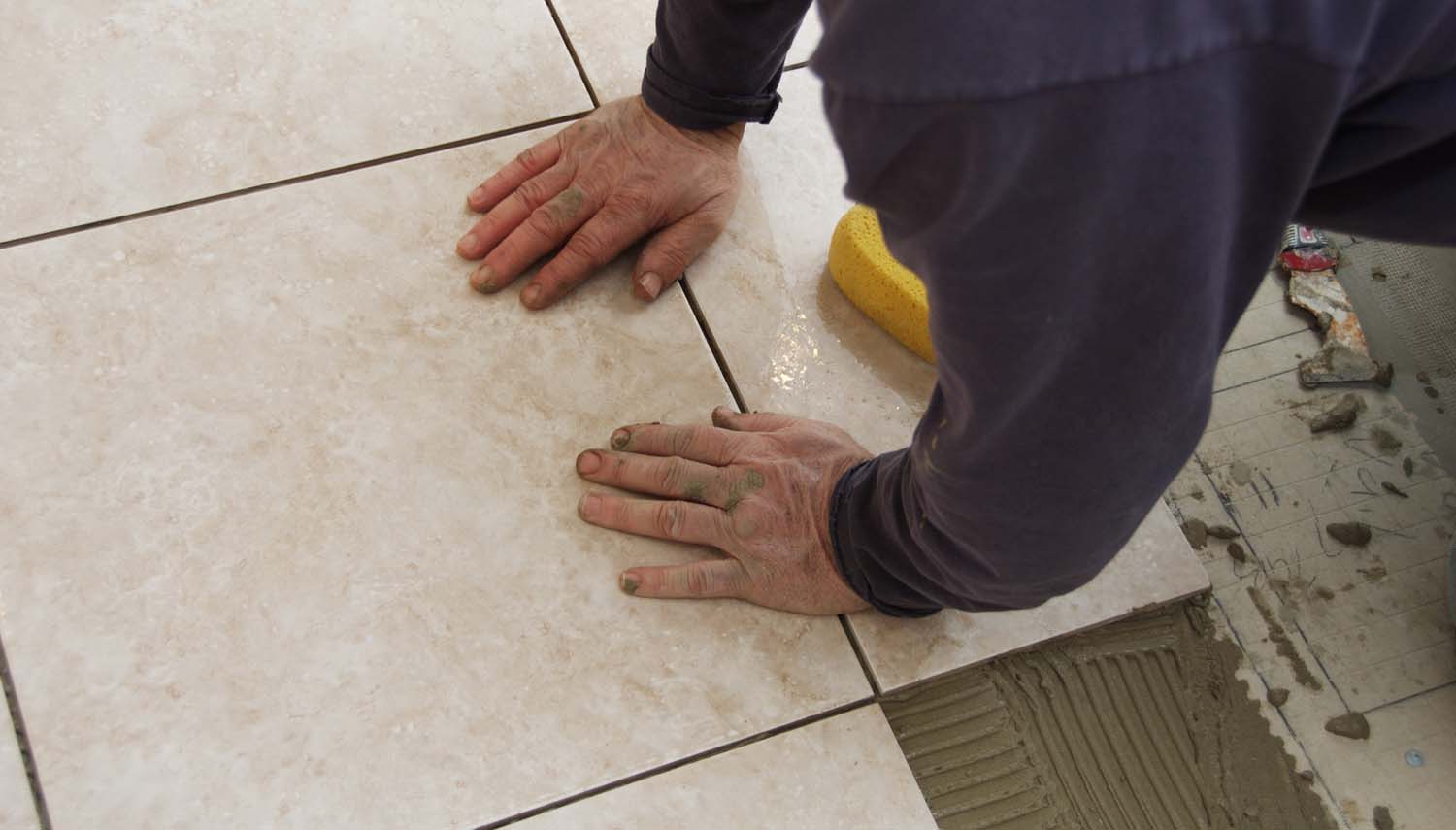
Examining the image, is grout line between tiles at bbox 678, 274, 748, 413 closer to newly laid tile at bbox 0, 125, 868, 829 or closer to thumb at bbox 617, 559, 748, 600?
newly laid tile at bbox 0, 125, 868, 829

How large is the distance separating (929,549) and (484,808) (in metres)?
0.43

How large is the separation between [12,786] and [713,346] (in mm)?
709

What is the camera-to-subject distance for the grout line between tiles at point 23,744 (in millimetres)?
867

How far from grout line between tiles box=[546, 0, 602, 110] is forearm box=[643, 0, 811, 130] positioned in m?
0.14

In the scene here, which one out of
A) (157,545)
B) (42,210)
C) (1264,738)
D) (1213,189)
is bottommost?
(1264,738)

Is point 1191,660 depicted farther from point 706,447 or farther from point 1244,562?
point 706,447

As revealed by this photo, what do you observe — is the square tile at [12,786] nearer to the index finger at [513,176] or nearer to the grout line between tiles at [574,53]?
the index finger at [513,176]

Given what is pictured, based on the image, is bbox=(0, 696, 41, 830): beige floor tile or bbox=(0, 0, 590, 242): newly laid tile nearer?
bbox=(0, 696, 41, 830): beige floor tile

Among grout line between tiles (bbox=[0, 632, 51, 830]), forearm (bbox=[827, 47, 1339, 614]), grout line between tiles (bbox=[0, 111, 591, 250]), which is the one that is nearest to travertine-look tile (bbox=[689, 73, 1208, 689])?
grout line between tiles (bbox=[0, 111, 591, 250])

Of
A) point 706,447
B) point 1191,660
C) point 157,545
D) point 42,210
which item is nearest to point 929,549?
point 706,447

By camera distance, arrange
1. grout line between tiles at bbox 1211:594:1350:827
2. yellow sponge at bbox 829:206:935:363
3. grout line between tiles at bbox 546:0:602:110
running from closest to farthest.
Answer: grout line between tiles at bbox 1211:594:1350:827, yellow sponge at bbox 829:206:935:363, grout line between tiles at bbox 546:0:602:110

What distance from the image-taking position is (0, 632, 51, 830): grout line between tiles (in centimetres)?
87

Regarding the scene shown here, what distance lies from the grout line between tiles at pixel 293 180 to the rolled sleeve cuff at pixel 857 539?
0.56 metres

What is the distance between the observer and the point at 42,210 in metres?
1.12
